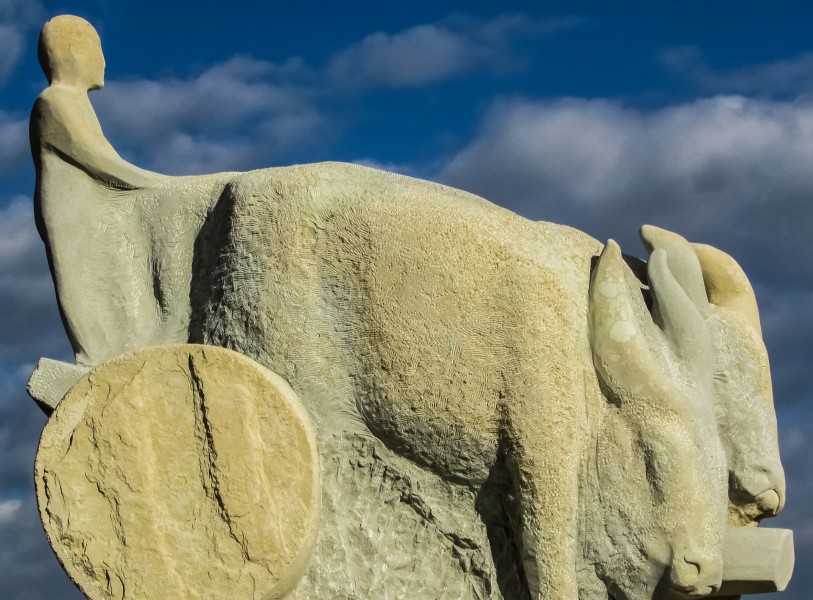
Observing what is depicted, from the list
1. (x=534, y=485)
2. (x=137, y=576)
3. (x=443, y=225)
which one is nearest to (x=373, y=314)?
(x=443, y=225)

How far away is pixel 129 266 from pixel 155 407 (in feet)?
2.59

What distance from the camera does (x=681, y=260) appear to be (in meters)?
5.35

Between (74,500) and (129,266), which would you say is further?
(129,266)

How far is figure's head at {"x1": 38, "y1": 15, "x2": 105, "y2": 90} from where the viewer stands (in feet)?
18.0

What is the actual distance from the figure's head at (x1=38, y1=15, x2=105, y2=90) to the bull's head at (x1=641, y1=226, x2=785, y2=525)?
7.08ft

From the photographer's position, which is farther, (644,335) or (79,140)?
(79,140)

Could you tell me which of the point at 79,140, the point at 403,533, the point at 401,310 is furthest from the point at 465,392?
the point at 79,140

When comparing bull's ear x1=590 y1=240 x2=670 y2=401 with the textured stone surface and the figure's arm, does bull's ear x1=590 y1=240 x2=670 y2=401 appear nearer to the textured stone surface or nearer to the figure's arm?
the textured stone surface

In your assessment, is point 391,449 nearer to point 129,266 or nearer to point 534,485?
point 534,485

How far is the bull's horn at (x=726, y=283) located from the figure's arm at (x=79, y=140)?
2085 mm

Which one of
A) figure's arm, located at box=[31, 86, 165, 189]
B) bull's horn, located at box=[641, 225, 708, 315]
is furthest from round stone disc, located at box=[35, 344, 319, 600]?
bull's horn, located at box=[641, 225, 708, 315]

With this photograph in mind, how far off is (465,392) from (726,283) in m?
1.28

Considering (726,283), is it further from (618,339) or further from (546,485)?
(546,485)

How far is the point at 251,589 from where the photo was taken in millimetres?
4664
